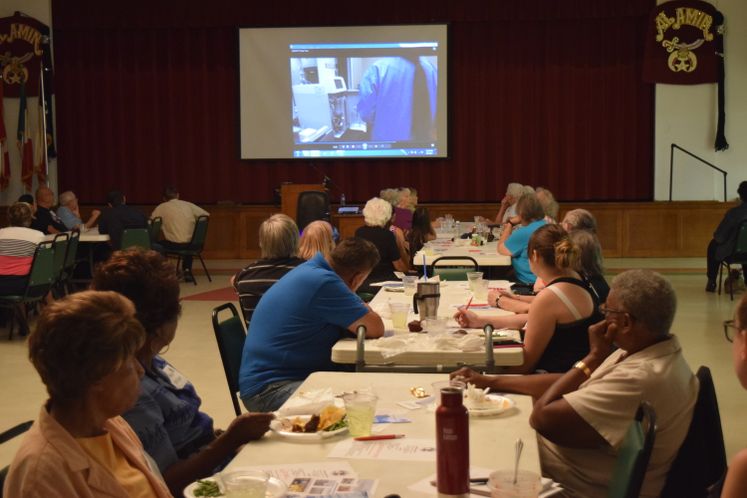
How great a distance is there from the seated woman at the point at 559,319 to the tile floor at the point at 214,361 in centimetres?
136

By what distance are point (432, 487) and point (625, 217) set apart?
39.3 ft

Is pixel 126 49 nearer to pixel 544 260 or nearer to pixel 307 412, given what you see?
pixel 544 260

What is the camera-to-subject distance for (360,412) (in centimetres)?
259

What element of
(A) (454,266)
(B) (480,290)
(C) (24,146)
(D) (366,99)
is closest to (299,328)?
(B) (480,290)

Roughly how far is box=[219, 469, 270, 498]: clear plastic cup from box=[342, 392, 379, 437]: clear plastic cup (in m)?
0.53

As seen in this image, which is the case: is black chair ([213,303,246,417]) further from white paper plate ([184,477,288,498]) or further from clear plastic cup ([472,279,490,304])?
white paper plate ([184,477,288,498])

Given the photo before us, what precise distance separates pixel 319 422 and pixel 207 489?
56 centimetres

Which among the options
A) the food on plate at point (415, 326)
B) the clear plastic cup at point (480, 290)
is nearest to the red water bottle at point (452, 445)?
the food on plate at point (415, 326)

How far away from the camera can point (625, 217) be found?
13.6 m

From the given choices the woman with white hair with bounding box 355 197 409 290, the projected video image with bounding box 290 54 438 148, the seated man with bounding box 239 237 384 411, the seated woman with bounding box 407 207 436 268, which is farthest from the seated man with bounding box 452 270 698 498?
the projected video image with bounding box 290 54 438 148

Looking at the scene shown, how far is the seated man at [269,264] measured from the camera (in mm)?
5184

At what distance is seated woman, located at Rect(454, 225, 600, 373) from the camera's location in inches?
151

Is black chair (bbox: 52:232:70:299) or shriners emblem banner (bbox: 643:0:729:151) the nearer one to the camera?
black chair (bbox: 52:232:70:299)

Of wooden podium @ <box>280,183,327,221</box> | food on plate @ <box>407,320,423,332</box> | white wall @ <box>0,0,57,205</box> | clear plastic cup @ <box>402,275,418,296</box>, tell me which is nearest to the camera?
food on plate @ <box>407,320,423,332</box>
